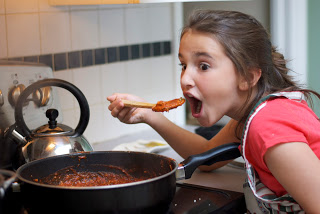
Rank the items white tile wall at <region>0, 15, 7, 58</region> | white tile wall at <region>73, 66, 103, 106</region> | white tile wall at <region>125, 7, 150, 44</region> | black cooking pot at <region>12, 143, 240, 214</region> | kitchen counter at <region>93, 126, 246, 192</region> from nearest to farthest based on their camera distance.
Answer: black cooking pot at <region>12, 143, 240, 214</region>
kitchen counter at <region>93, 126, 246, 192</region>
white tile wall at <region>0, 15, 7, 58</region>
white tile wall at <region>73, 66, 103, 106</region>
white tile wall at <region>125, 7, 150, 44</region>

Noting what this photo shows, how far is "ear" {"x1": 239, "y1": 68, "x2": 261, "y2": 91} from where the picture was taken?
3.94ft

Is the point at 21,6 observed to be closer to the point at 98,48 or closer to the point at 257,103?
the point at 98,48

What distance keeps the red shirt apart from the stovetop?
9 centimetres

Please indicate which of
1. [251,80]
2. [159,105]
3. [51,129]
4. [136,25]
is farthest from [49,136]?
[136,25]

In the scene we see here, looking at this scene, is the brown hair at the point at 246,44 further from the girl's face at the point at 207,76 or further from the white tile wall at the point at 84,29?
the white tile wall at the point at 84,29

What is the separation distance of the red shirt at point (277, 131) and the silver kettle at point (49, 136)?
17.2 inches

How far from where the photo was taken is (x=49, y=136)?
127 cm

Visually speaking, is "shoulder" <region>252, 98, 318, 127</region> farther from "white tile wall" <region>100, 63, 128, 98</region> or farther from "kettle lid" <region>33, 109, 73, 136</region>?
"white tile wall" <region>100, 63, 128, 98</region>

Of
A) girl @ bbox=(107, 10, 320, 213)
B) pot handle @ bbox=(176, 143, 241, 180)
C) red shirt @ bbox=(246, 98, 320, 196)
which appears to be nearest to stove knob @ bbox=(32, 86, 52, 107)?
girl @ bbox=(107, 10, 320, 213)

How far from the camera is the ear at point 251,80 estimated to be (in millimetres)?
1201

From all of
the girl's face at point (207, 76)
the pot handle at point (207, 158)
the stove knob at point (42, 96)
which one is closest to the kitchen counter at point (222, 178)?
the pot handle at point (207, 158)

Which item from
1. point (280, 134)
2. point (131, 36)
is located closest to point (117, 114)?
point (280, 134)

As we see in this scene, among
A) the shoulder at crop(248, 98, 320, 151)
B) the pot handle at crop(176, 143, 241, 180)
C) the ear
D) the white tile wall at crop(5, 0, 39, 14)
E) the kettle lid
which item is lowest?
the pot handle at crop(176, 143, 241, 180)

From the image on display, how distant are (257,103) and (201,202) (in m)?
0.26
